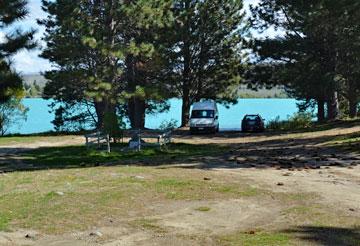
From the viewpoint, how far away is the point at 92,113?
46.3 metres

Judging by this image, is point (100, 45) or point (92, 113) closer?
point (100, 45)

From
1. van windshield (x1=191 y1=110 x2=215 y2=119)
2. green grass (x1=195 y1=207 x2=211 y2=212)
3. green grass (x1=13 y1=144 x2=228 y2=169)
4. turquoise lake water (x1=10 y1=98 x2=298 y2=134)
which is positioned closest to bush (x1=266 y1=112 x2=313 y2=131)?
turquoise lake water (x1=10 y1=98 x2=298 y2=134)

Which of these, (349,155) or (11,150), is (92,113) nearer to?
(11,150)

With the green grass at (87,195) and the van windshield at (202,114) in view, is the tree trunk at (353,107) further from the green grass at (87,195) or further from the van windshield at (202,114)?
the green grass at (87,195)

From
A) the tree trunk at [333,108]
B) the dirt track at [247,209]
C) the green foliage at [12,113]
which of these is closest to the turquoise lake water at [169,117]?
the green foliage at [12,113]

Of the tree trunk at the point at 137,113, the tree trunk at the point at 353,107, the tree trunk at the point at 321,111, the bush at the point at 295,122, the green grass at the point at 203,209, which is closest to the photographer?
the green grass at the point at 203,209

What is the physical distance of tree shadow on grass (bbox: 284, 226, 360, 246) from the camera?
21.6 feet

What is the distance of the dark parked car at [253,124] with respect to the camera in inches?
1523

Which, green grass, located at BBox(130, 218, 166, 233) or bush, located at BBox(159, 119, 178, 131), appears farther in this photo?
bush, located at BBox(159, 119, 178, 131)

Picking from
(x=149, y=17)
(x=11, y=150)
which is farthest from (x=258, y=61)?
(x=11, y=150)

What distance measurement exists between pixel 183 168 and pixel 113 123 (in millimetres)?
10788

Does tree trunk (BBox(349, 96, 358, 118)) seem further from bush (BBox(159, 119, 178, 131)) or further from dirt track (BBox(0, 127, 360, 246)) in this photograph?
dirt track (BBox(0, 127, 360, 246))

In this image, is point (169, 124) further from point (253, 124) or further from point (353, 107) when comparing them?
point (353, 107)

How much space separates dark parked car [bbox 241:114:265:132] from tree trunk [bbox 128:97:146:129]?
27.5ft
